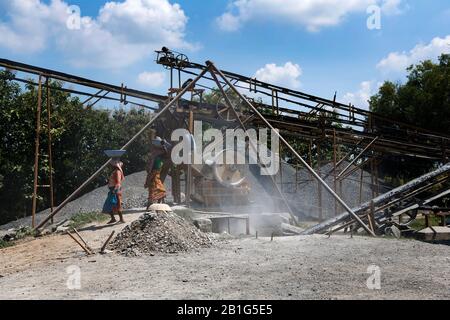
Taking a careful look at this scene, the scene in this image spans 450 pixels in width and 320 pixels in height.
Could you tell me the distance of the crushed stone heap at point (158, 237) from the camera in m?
9.08

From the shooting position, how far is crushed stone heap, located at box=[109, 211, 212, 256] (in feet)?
29.8

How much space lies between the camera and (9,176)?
24469 millimetres

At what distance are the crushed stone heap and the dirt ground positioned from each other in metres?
0.30

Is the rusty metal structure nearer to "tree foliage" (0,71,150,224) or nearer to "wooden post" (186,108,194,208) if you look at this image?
"wooden post" (186,108,194,208)

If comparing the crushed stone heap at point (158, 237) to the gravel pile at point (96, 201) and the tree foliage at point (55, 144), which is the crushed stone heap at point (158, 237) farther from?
the tree foliage at point (55, 144)

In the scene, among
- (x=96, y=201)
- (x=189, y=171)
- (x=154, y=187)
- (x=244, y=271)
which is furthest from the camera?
(x=96, y=201)

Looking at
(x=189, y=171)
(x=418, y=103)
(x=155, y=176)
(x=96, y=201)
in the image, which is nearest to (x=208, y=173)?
(x=189, y=171)

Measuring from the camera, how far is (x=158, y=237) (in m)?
9.31

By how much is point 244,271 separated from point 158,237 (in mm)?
2567

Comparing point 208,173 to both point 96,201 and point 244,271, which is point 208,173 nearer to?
point 96,201

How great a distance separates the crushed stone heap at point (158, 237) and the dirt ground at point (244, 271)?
30cm

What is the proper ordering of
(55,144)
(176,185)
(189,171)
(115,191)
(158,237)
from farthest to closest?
(55,144)
(176,185)
(189,171)
(115,191)
(158,237)

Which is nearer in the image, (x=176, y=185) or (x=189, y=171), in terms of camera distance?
(x=189, y=171)

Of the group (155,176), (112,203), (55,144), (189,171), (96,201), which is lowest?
(112,203)
